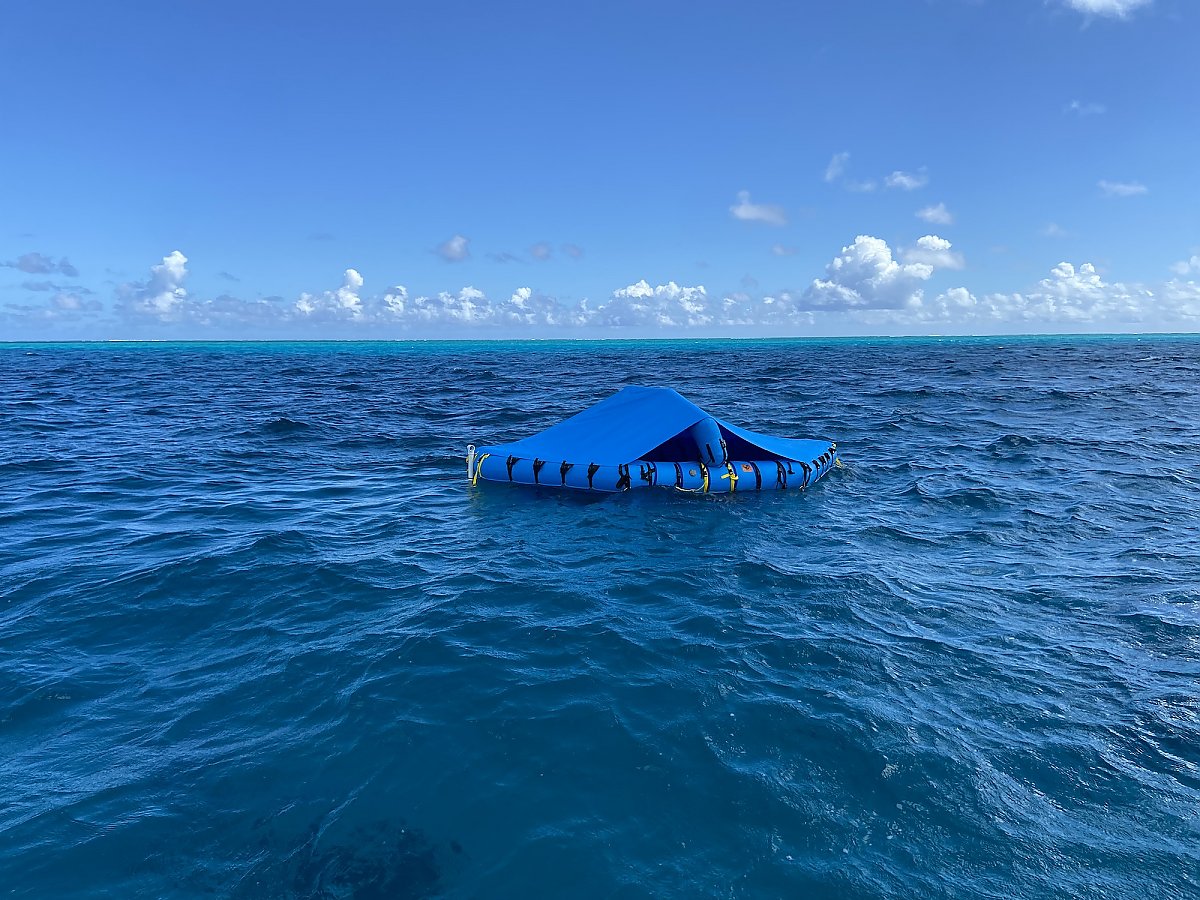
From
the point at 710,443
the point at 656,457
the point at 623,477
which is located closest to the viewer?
the point at 623,477

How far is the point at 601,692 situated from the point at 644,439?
9087mm

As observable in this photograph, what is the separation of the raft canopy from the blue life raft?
3 centimetres

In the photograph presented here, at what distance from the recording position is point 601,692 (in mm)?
7246

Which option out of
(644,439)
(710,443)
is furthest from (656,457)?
(710,443)

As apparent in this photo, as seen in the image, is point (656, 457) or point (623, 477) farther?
point (656, 457)

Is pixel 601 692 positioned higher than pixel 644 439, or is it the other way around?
pixel 644 439

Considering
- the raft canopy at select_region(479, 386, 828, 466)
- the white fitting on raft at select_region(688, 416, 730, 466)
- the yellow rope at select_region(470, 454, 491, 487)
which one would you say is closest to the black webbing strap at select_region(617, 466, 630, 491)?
the raft canopy at select_region(479, 386, 828, 466)

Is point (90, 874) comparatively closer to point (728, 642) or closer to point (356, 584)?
point (356, 584)

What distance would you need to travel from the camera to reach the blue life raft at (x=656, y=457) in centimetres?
1534

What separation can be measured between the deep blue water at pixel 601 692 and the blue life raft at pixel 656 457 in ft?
1.75

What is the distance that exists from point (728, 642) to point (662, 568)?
2.79m

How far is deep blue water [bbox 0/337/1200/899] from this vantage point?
5.07 metres

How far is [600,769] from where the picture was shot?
6.04 m

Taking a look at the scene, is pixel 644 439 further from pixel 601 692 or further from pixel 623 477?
pixel 601 692
